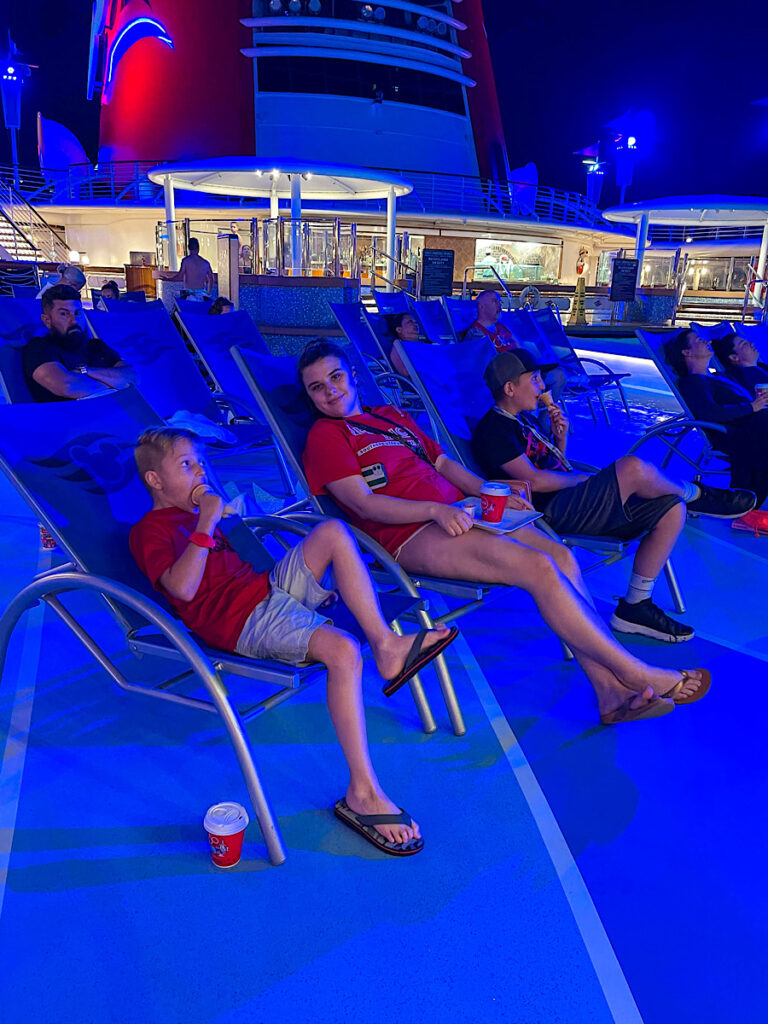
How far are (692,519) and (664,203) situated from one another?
15.8m

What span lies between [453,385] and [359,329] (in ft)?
10.6

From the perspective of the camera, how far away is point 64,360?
12.3ft

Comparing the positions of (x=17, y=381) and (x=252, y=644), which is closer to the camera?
(x=252, y=644)

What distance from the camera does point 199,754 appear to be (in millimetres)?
2188

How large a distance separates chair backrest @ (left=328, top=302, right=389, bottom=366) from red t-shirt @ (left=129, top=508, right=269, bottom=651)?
4.40m

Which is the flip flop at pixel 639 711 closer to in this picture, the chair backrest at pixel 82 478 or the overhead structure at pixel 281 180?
the chair backrest at pixel 82 478

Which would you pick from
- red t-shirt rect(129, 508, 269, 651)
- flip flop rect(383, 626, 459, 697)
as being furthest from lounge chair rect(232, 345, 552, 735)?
red t-shirt rect(129, 508, 269, 651)

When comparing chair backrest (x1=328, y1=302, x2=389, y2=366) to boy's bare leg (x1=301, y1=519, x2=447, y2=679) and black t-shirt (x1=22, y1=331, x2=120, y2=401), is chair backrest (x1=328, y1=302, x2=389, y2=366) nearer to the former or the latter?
black t-shirt (x1=22, y1=331, x2=120, y2=401)

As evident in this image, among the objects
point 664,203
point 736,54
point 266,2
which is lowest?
point 664,203

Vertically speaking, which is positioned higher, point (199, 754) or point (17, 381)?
point (17, 381)

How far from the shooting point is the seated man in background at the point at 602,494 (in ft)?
8.93

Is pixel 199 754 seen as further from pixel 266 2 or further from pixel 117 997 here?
pixel 266 2

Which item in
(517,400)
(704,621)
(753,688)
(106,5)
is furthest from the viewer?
(106,5)

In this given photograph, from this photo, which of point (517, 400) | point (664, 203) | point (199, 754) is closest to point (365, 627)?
point (199, 754)
